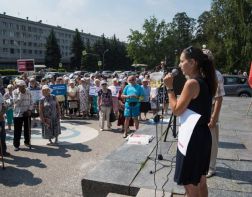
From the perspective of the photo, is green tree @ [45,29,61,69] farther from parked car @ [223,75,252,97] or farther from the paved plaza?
the paved plaza

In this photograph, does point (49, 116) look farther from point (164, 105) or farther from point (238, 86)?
point (238, 86)

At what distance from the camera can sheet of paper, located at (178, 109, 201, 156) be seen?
335 cm

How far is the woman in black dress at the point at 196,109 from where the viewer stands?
3330mm

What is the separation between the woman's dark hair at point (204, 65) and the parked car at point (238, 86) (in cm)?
2022

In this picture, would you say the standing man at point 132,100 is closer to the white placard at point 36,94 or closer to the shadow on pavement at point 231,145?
the shadow on pavement at point 231,145

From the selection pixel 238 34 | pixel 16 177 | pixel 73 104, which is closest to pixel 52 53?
pixel 238 34

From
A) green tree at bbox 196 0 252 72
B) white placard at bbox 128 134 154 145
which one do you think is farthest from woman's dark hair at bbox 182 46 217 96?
green tree at bbox 196 0 252 72

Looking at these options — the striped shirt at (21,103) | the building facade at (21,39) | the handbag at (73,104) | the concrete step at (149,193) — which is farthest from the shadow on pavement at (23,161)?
the building facade at (21,39)

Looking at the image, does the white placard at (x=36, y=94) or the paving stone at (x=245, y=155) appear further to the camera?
the white placard at (x=36, y=94)

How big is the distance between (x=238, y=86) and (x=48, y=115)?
16.5m

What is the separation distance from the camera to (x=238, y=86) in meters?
22.8

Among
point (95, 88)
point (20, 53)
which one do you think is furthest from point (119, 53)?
point (95, 88)

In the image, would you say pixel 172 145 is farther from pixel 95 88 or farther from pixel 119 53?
pixel 119 53

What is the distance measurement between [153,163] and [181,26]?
96776mm
